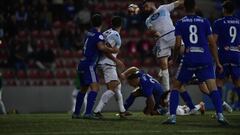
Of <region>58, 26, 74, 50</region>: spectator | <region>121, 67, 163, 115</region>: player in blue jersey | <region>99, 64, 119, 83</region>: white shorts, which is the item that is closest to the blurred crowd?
<region>58, 26, 74, 50</region>: spectator

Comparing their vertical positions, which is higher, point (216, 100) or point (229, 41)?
point (229, 41)

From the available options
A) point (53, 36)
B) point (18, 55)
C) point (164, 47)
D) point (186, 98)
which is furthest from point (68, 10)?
point (186, 98)

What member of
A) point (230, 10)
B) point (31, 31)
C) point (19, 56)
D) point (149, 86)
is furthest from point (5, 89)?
point (230, 10)

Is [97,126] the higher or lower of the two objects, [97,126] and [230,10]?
the lower

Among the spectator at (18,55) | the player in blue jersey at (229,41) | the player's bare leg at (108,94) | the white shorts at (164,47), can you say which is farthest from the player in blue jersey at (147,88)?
the spectator at (18,55)

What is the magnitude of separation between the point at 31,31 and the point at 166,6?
13785mm

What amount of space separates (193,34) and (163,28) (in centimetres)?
394

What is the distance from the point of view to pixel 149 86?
58.0 ft

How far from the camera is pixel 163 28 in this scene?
17.8 m

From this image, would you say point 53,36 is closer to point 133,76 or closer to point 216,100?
point 133,76

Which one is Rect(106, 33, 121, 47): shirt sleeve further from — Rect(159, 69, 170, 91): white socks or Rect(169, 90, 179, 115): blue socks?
Rect(169, 90, 179, 115): blue socks

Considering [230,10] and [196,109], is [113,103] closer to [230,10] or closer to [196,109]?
[196,109]

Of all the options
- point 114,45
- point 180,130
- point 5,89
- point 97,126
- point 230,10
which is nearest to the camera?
point 180,130

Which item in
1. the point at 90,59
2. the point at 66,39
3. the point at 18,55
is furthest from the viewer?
the point at 66,39
